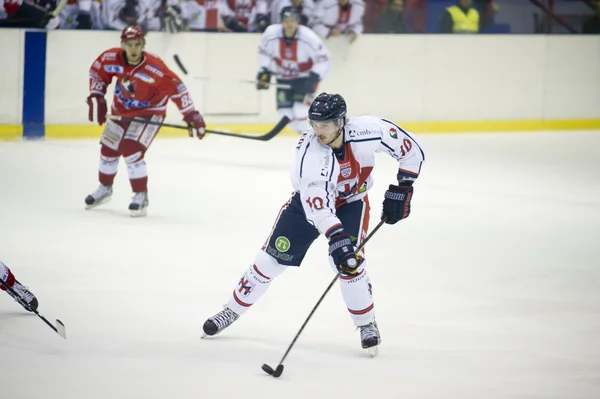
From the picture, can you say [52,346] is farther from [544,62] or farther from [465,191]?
[544,62]

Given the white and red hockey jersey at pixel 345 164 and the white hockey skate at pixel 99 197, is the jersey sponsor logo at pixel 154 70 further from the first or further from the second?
the white and red hockey jersey at pixel 345 164

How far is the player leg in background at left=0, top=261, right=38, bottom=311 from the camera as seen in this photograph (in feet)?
13.9

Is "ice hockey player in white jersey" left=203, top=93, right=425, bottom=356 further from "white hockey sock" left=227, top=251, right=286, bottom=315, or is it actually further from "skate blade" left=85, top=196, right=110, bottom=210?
"skate blade" left=85, top=196, right=110, bottom=210

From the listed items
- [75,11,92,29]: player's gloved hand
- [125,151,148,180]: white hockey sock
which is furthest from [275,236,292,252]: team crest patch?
[75,11,92,29]: player's gloved hand

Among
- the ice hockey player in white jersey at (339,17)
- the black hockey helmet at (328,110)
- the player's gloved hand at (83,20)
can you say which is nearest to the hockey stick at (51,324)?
the black hockey helmet at (328,110)

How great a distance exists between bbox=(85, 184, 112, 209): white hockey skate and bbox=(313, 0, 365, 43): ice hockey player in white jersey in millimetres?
4720

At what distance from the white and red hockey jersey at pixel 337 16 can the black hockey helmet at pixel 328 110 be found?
24.9ft

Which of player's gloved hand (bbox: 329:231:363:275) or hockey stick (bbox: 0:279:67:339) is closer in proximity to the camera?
player's gloved hand (bbox: 329:231:363:275)

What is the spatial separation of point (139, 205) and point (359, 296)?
3.12 meters

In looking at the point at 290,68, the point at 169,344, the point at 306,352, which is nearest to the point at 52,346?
the point at 169,344

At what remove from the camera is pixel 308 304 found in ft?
16.0

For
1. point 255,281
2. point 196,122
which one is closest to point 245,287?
point 255,281

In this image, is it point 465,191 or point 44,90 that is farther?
point 44,90

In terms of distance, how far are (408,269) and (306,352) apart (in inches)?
63.2
